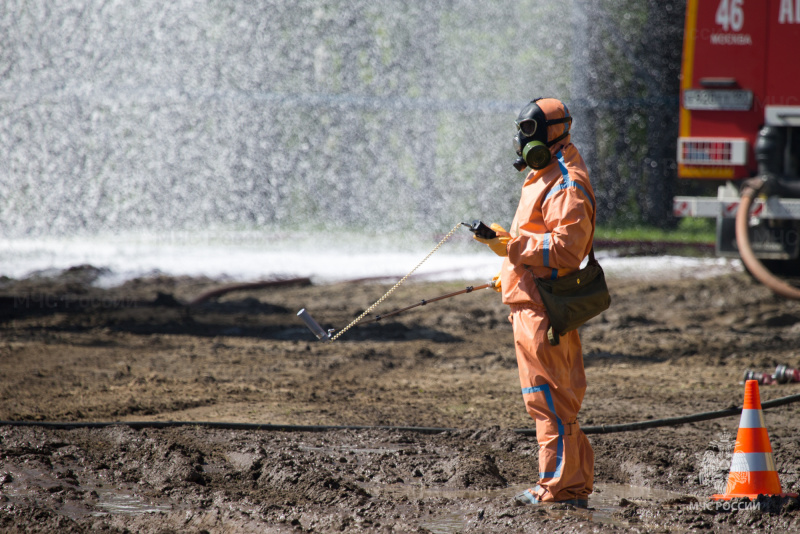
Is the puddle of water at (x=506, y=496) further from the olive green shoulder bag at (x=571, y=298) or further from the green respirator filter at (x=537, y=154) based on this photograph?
the green respirator filter at (x=537, y=154)

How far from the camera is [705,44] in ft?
23.5

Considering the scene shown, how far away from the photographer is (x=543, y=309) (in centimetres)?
306

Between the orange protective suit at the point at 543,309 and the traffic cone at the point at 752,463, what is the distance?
555 mm

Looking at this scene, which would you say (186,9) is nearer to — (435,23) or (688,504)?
(435,23)

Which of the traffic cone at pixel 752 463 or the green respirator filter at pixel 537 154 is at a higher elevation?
the green respirator filter at pixel 537 154

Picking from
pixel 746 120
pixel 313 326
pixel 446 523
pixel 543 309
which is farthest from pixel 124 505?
pixel 746 120

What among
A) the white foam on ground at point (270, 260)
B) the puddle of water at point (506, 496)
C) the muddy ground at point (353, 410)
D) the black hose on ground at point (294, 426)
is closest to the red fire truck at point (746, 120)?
the muddy ground at point (353, 410)

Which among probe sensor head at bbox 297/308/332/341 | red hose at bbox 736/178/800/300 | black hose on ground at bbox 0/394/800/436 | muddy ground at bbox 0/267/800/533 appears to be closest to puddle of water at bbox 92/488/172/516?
muddy ground at bbox 0/267/800/533

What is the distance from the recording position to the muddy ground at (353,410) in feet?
10.6

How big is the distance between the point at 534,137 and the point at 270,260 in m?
7.88

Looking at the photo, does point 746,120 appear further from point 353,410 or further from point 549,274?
point 549,274

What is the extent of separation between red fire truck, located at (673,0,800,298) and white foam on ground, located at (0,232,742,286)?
184 cm

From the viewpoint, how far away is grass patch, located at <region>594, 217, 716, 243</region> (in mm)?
11961

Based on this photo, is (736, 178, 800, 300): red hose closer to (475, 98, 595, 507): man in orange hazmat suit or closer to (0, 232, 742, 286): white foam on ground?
(0, 232, 742, 286): white foam on ground
